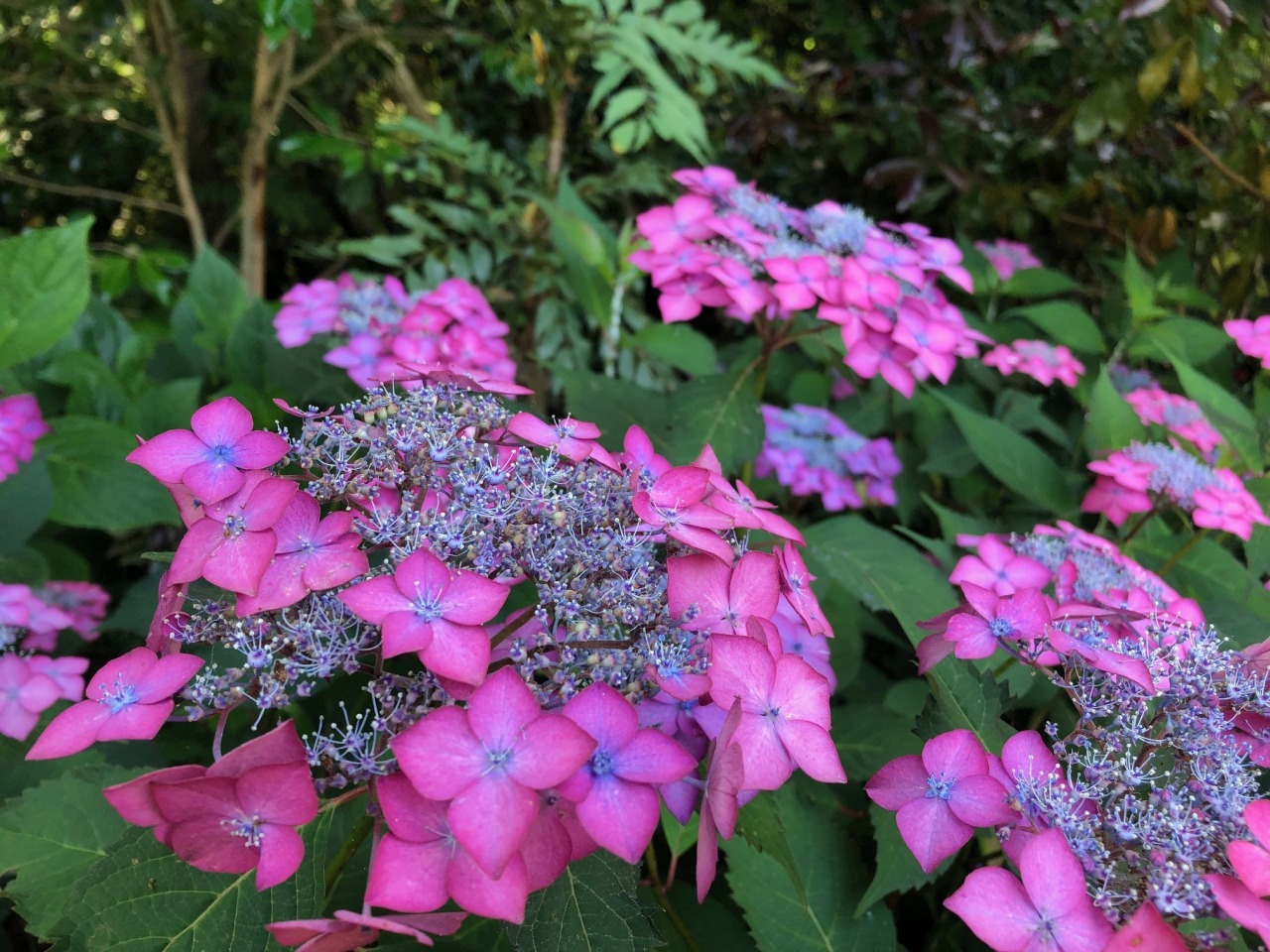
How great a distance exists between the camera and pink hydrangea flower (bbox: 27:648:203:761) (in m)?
0.47

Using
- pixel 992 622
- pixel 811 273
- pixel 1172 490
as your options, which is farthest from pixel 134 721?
pixel 1172 490

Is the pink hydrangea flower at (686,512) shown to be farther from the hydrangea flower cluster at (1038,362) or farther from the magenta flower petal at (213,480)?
the hydrangea flower cluster at (1038,362)

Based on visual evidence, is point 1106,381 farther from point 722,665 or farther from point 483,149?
point 483,149

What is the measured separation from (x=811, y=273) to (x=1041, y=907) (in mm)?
695

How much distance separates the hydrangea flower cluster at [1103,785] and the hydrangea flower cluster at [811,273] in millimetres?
448

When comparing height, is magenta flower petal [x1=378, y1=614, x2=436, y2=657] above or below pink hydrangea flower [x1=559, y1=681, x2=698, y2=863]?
above

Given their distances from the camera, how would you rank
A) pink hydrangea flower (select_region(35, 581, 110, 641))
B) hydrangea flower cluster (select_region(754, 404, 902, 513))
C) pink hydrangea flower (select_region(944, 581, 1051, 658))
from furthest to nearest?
hydrangea flower cluster (select_region(754, 404, 902, 513)), pink hydrangea flower (select_region(35, 581, 110, 641)), pink hydrangea flower (select_region(944, 581, 1051, 658))

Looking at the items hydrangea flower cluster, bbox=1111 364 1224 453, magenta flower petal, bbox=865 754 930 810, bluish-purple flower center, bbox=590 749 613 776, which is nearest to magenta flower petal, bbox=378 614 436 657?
bluish-purple flower center, bbox=590 749 613 776

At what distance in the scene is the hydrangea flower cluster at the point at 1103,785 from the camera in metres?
0.43

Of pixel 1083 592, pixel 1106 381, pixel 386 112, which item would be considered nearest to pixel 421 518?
pixel 1083 592

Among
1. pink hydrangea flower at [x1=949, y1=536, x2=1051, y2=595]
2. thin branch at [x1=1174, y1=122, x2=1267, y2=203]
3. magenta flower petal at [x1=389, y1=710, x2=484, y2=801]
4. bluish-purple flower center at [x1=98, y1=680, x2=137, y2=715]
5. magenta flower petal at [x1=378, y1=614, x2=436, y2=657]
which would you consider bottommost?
pink hydrangea flower at [x1=949, y1=536, x2=1051, y2=595]

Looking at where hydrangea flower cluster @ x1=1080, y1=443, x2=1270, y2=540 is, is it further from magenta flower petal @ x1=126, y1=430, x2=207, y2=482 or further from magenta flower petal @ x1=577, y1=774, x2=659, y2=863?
magenta flower petal @ x1=126, y1=430, x2=207, y2=482

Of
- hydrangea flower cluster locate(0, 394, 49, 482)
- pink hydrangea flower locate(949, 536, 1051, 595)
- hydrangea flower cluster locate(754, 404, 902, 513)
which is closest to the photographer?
pink hydrangea flower locate(949, 536, 1051, 595)

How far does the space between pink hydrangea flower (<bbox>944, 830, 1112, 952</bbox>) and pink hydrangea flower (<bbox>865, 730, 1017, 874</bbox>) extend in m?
0.05
